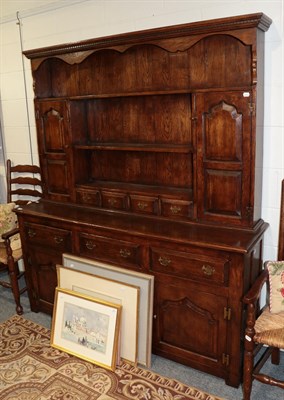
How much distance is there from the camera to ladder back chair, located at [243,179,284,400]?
197 cm

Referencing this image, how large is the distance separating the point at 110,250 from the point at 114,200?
399mm

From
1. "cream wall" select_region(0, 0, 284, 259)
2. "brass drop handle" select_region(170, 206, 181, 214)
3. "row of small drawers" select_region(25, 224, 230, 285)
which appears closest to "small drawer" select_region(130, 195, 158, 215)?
"brass drop handle" select_region(170, 206, 181, 214)

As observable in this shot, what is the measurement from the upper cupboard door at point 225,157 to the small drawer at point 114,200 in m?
0.60

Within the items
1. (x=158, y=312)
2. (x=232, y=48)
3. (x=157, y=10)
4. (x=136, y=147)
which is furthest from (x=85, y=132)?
(x=158, y=312)

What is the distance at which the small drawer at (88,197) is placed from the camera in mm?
2816

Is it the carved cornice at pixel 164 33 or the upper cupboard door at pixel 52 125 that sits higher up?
the carved cornice at pixel 164 33

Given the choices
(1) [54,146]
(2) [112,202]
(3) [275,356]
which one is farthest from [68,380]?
(1) [54,146]

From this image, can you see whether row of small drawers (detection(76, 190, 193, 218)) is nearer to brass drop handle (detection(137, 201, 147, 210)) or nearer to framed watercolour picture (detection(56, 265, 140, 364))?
brass drop handle (detection(137, 201, 147, 210))

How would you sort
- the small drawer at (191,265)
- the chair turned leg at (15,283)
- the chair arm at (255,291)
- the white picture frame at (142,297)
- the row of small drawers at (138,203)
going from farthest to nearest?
the chair turned leg at (15,283) → the row of small drawers at (138,203) → the white picture frame at (142,297) → the small drawer at (191,265) → the chair arm at (255,291)

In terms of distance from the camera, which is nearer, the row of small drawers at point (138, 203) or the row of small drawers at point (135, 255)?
the row of small drawers at point (135, 255)

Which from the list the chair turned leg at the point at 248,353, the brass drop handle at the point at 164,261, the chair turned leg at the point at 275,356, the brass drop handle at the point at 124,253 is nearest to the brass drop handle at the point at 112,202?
the brass drop handle at the point at 124,253

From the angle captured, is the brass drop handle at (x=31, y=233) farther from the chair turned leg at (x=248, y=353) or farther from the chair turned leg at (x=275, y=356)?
the chair turned leg at (x=275, y=356)

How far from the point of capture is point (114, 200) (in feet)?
8.98

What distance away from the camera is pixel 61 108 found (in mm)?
2777
